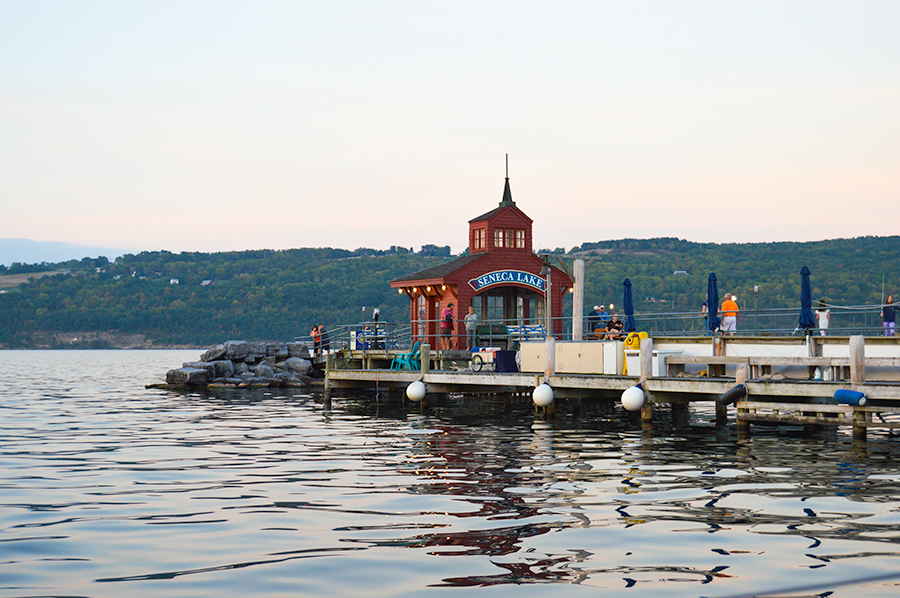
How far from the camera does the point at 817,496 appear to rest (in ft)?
39.0

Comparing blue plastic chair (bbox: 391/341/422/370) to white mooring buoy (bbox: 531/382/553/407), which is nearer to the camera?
white mooring buoy (bbox: 531/382/553/407)

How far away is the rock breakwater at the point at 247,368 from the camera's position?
43781 mm

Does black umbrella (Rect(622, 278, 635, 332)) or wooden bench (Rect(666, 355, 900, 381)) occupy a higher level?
black umbrella (Rect(622, 278, 635, 332))

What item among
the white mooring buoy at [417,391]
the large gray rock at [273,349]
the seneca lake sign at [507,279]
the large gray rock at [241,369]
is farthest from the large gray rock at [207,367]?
the white mooring buoy at [417,391]

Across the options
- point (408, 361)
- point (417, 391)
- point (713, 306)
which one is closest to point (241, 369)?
point (408, 361)

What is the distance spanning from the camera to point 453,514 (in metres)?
11.0

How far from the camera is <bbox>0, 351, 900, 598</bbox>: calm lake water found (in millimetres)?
8094

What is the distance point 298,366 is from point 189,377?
6.04 m

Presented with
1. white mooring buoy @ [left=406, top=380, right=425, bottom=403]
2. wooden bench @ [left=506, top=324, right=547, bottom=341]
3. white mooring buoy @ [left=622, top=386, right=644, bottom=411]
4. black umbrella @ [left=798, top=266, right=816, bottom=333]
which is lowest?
white mooring buoy @ [left=406, top=380, right=425, bottom=403]

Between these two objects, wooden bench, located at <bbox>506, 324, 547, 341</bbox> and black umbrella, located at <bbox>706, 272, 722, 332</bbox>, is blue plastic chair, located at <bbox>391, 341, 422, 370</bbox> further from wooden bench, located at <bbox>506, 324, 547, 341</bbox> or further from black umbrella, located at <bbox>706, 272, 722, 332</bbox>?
black umbrella, located at <bbox>706, 272, 722, 332</bbox>

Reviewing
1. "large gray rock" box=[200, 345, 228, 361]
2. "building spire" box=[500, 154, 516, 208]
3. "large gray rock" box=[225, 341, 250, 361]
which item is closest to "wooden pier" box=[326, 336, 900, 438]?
"building spire" box=[500, 154, 516, 208]

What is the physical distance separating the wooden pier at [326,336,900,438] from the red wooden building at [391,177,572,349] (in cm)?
1066

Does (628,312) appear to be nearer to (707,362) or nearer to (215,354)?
(707,362)

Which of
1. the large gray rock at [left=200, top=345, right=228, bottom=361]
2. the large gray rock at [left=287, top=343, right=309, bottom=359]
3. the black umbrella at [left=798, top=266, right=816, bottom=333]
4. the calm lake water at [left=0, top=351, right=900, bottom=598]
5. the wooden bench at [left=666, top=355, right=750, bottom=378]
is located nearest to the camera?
the calm lake water at [left=0, top=351, right=900, bottom=598]
